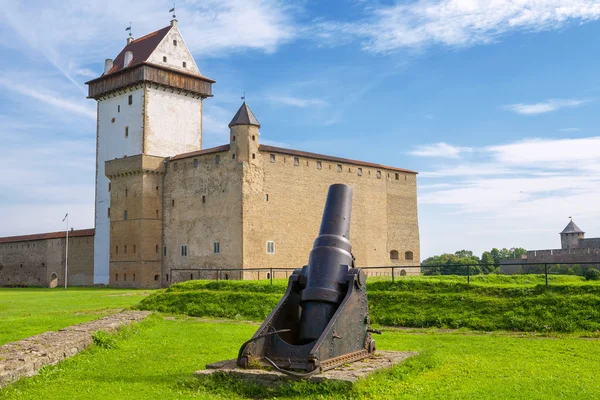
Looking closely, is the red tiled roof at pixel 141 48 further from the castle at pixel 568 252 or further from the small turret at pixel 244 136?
the castle at pixel 568 252

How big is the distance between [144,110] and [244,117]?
30.0ft

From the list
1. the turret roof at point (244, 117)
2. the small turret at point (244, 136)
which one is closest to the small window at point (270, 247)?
the small turret at point (244, 136)

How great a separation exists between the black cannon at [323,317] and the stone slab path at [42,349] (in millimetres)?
3016

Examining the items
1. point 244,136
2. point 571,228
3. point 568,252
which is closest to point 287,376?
point 244,136

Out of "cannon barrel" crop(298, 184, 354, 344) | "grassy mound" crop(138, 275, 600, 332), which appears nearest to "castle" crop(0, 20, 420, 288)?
"grassy mound" crop(138, 275, 600, 332)

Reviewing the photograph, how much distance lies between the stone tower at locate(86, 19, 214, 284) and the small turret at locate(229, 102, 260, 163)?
289 inches

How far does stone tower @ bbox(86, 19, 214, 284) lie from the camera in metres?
39.6

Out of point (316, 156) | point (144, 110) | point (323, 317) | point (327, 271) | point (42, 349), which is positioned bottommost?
point (42, 349)

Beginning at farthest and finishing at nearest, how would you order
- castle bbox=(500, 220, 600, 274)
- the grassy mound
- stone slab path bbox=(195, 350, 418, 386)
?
castle bbox=(500, 220, 600, 274) < the grassy mound < stone slab path bbox=(195, 350, 418, 386)

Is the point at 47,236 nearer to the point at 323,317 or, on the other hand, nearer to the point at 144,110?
the point at 144,110

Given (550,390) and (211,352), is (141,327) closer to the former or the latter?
(211,352)

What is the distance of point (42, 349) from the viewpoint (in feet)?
28.8

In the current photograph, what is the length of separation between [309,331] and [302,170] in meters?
29.7

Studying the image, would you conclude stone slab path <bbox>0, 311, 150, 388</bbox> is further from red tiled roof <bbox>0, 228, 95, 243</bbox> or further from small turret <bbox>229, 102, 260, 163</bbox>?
red tiled roof <bbox>0, 228, 95, 243</bbox>
